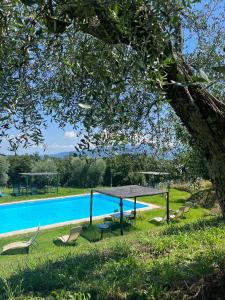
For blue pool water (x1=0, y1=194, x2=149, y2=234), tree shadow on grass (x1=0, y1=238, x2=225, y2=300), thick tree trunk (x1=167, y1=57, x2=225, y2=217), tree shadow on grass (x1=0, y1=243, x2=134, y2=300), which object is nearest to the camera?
thick tree trunk (x1=167, y1=57, x2=225, y2=217)

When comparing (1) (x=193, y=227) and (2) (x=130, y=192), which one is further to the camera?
(2) (x=130, y=192)

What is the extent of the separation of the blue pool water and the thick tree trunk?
15829 millimetres

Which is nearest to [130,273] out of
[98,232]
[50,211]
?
[98,232]

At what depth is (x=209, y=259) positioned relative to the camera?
370 centimetres

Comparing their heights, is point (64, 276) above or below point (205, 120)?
below

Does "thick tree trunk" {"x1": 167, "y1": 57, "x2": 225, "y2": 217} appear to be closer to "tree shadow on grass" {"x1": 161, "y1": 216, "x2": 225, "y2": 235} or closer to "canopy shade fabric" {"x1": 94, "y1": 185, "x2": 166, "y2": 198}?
"tree shadow on grass" {"x1": 161, "y1": 216, "x2": 225, "y2": 235}

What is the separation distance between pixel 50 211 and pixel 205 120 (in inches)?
801

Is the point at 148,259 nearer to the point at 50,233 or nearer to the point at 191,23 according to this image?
the point at 191,23

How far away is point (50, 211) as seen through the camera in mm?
22391

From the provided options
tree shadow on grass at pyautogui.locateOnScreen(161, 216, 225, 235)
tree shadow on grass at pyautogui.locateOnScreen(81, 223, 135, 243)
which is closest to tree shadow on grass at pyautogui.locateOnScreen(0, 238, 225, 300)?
tree shadow on grass at pyautogui.locateOnScreen(161, 216, 225, 235)

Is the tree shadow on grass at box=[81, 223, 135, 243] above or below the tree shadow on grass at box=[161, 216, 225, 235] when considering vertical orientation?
below

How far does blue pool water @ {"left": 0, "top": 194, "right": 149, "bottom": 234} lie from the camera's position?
19078mm

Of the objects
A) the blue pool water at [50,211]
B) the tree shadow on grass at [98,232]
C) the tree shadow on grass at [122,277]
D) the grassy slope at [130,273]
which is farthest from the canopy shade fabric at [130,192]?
the tree shadow on grass at [122,277]

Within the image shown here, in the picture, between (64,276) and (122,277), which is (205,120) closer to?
(122,277)
